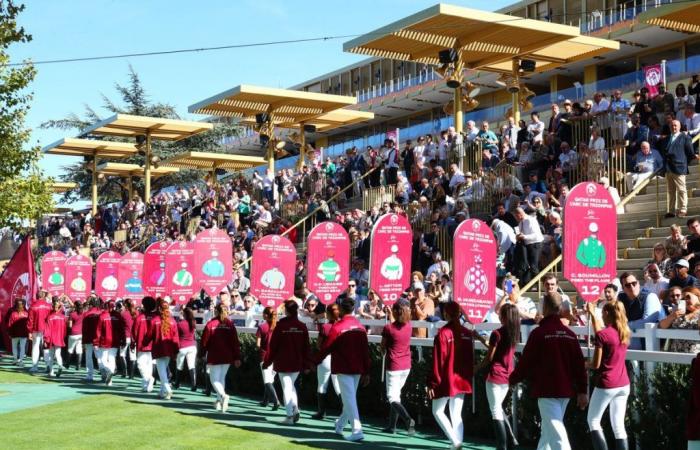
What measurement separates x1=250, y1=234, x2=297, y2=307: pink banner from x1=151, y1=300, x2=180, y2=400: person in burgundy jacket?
1.71 m

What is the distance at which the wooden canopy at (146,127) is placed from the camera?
4184 cm

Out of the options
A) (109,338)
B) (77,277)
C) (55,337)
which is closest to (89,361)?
(109,338)

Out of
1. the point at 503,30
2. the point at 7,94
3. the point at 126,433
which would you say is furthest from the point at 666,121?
the point at 7,94

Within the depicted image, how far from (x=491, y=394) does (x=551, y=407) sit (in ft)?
5.04

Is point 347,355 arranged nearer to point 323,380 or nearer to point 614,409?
point 323,380

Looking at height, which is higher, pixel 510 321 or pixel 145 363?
pixel 510 321

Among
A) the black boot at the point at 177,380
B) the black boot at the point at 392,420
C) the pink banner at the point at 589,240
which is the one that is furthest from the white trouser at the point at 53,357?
the pink banner at the point at 589,240

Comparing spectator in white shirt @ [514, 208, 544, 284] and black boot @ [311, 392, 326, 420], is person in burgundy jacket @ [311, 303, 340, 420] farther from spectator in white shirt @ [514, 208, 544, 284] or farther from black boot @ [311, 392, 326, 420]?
spectator in white shirt @ [514, 208, 544, 284]

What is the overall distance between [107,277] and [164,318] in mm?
7737

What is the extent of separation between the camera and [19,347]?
2827 cm

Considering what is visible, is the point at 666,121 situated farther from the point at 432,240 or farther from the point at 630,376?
the point at 630,376

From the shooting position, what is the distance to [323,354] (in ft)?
47.7

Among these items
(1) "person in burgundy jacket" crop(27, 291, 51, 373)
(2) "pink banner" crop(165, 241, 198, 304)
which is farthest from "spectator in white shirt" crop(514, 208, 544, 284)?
(1) "person in burgundy jacket" crop(27, 291, 51, 373)

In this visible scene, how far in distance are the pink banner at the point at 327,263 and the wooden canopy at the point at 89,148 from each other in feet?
100
